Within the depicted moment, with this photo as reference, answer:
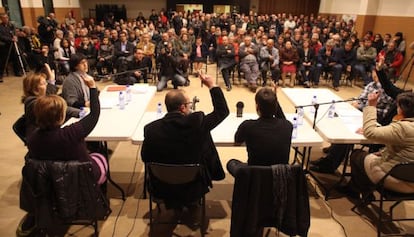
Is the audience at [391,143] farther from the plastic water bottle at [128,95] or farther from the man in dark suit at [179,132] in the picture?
the plastic water bottle at [128,95]

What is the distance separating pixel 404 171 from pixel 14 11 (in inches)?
468

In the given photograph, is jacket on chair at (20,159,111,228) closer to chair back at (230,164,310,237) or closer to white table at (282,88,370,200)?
chair back at (230,164,310,237)

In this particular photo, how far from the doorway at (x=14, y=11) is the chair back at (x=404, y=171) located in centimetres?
1129

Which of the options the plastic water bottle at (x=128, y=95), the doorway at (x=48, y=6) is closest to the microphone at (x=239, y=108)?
the plastic water bottle at (x=128, y=95)

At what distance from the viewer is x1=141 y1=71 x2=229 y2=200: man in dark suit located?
7.41ft

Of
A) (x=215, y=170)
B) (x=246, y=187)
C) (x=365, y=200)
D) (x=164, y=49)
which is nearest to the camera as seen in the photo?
(x=246, y=187)

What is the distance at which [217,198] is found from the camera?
320 centimetres

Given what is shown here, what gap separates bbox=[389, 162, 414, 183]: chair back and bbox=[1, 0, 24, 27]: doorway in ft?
37.0

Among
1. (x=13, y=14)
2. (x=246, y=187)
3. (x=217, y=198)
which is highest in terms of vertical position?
(x=13, y=14)

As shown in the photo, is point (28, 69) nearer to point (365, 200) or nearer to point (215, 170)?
point (215, 170)

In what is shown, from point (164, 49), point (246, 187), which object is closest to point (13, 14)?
point (164, 49)

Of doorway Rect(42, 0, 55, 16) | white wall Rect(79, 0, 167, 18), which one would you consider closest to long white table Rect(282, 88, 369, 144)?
doorway Rect(42, 0, 55, 16)

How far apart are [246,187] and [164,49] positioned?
210 inches

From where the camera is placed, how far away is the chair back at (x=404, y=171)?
2.32 metres
